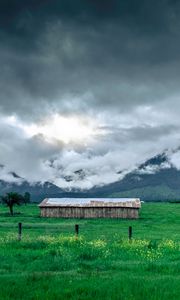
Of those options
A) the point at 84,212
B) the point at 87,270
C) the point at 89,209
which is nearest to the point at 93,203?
the point at 89,209

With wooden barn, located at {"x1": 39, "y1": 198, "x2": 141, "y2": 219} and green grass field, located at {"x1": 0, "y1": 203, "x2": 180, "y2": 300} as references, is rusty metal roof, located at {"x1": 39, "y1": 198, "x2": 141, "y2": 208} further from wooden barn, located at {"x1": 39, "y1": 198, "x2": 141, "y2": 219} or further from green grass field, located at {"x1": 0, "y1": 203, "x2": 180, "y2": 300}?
green grass field, located at {"x1": 0, "y1": 203, "x2": 180, "y2": 300}

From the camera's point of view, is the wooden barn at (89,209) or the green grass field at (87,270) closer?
the green grass field at (87,270)

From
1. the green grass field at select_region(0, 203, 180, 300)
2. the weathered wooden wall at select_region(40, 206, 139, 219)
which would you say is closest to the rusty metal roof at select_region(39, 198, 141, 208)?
the weathered wooden wall at select_region(40, 206, 139, 219)

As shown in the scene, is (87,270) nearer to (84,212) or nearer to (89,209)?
(84,212)

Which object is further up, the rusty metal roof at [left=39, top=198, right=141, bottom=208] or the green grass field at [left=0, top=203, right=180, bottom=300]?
the rusty metal roof at [left=39, top=198, right=141, bottom=208]

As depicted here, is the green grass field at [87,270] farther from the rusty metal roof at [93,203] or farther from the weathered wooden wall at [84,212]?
the rusty metal roof at [93,203]

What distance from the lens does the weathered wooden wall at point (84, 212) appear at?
9388cm

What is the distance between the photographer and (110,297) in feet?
49.6

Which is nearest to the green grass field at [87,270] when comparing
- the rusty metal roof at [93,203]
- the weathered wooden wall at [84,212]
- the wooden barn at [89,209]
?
the wooden barn at [89,209]

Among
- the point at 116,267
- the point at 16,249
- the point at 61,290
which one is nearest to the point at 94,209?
the point at 16,249

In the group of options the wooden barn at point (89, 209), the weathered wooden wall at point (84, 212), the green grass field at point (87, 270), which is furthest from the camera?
the weathered wooden wall at point (84, 212)

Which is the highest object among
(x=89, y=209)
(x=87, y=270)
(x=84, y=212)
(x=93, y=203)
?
(x=93, y=203)

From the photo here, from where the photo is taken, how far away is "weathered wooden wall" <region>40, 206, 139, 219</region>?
93.9 meters

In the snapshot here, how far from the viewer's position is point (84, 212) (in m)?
94.8
